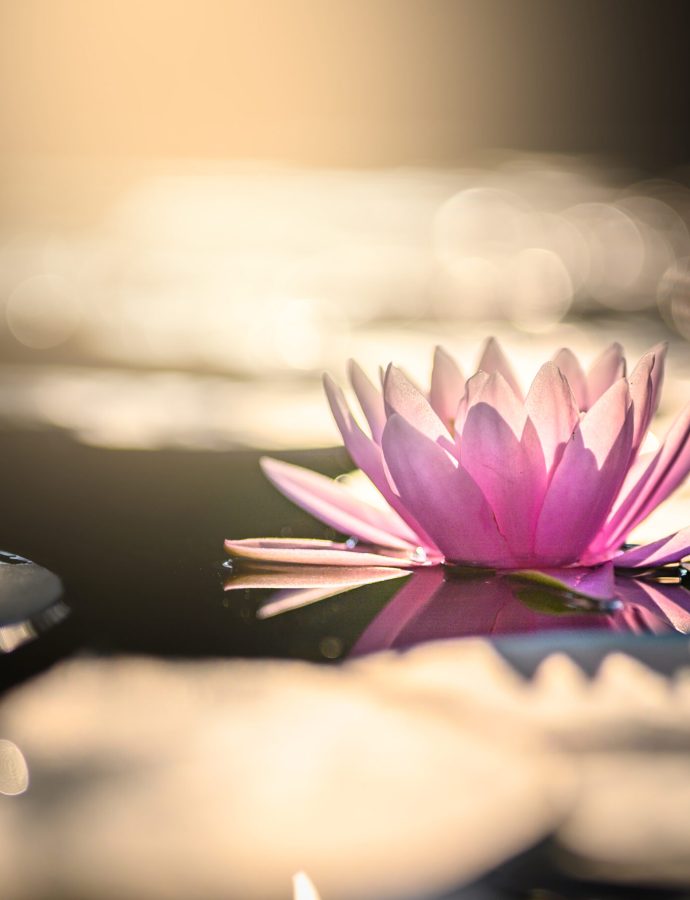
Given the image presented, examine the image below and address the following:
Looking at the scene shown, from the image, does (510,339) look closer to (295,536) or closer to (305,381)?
(305,381)

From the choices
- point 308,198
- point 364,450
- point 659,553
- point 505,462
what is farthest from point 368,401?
point 308,198

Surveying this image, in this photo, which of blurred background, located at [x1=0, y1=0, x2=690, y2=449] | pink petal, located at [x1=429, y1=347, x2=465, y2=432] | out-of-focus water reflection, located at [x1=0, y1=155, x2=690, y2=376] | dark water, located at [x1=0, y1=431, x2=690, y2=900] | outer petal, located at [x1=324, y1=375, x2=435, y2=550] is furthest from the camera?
out-of-focus water reflection, located at [x1=0, y1=155, x2=690, y2=376]

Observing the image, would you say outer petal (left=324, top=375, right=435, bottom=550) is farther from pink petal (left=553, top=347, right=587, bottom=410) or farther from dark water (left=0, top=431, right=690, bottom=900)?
pink petal (left=553, top=347, right=587, bottom=410)

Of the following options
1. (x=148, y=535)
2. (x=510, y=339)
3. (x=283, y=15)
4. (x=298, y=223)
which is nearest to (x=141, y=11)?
(x=283, y=15)

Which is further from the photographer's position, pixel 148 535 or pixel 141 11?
pixel 141 11

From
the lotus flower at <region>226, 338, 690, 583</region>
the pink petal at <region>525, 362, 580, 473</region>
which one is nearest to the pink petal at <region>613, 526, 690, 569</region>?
the lotus flower at <region>226, 338, 690, 583</region>

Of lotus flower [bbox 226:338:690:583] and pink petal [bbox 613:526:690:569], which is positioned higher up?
lotus flower [bbox 226:338:690:583]
